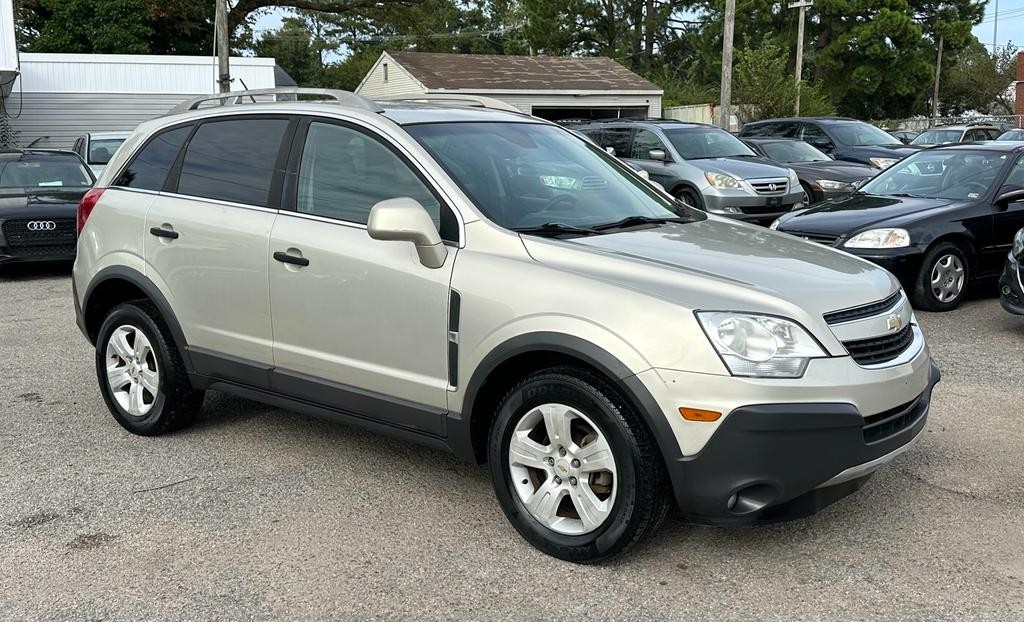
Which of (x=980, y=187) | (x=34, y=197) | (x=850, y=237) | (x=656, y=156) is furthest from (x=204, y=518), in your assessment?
(x=656, y=156)

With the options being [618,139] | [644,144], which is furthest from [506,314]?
[618,139]

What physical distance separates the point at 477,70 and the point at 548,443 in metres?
34.9

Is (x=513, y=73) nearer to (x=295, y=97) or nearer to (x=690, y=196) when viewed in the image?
(x=690, y=196)

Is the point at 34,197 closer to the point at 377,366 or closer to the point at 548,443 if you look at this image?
the point at 377,366

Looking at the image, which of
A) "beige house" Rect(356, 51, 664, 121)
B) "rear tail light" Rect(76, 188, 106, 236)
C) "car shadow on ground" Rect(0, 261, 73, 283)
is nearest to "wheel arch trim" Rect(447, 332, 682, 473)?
"rear tail light" Rect(76, 188, 106, 236)

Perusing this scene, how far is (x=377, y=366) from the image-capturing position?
4.11m

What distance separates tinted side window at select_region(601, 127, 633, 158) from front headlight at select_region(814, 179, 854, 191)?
283 cm

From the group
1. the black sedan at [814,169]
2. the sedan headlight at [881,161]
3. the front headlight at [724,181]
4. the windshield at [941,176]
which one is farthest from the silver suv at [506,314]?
the sedan headlight at [881,161]

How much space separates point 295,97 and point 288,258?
104cm

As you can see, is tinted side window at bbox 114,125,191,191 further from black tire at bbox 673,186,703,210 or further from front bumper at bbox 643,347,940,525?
black tire at bbox 673,186,703,210

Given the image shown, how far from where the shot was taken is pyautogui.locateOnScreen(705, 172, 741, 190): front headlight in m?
12.6

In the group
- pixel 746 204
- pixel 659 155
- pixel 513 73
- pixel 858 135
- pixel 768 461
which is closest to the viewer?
pixel 768 461

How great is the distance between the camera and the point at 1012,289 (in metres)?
7.20

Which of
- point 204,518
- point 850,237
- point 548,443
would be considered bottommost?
point 204,518
